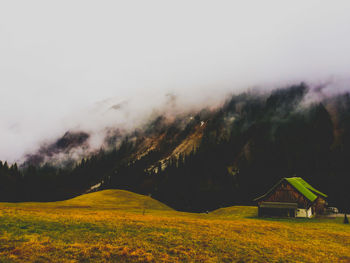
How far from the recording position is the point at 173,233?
92.9ft

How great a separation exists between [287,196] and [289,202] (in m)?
1.82

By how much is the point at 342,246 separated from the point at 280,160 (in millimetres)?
119058

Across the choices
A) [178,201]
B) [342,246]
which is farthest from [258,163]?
[342,246]

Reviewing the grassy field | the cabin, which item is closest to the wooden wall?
the cabin

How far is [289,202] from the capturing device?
2753 inches

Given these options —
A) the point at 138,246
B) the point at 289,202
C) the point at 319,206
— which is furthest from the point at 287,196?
the point at 138,246

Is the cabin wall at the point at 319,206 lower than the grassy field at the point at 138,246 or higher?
lower

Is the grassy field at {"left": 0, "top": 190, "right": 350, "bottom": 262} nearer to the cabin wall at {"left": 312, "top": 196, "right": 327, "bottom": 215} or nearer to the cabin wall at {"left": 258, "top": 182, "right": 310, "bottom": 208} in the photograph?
the cabin wall at {"left": 258, "top": 182, "right": 310, "bottom": 208}

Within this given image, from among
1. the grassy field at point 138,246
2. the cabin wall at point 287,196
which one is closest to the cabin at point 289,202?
the cabin wall at point 287,196

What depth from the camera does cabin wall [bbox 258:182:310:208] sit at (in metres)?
67.5

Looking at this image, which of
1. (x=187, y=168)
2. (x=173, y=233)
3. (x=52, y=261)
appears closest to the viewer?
(x=52, y=261)

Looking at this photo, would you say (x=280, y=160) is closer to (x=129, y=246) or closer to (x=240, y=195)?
(x=240, y=195)

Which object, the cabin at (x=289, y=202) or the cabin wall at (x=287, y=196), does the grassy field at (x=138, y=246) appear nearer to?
the cabin at (x=289, y=202)

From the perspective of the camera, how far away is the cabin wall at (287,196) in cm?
6750
